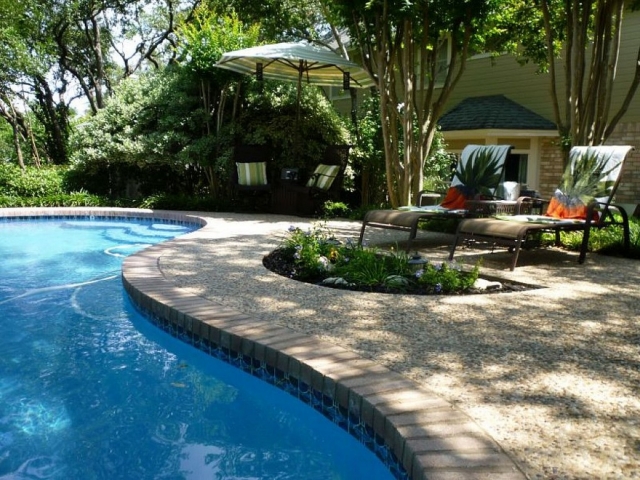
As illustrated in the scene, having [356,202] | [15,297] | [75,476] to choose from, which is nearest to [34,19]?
[356,202]

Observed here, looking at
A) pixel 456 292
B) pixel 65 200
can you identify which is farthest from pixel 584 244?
Answer: pixel 65 200

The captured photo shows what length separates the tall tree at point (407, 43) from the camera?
7.91 meters

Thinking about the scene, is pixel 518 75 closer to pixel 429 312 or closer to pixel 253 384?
pixel 429 312

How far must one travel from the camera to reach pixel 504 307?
3.81m

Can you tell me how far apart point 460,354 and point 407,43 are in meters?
6.49

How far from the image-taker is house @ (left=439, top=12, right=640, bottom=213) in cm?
1171

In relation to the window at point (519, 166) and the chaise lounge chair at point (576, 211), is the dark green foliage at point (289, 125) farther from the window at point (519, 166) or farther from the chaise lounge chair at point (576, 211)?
the chaise lounge chair at point (576, 211)

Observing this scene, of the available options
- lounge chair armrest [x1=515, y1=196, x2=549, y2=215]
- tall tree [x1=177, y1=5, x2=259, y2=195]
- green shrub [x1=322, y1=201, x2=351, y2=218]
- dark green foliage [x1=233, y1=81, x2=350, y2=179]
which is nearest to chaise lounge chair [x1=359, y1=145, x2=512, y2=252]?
lounge chair armrest [x1=515, y1=196, x2=549, y2=215]

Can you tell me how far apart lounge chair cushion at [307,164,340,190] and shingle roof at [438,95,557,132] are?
14.3 feet

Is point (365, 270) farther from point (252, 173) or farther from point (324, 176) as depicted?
point (252, 173)

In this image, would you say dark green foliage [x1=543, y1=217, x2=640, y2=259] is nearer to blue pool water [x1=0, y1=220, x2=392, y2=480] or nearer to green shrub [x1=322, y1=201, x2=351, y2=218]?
green shrub [x1=322, y1=201, x2=351, y2=218]

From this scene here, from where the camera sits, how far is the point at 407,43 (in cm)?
834

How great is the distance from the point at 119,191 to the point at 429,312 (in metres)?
11.2

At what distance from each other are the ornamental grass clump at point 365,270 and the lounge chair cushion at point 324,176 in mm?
4745
